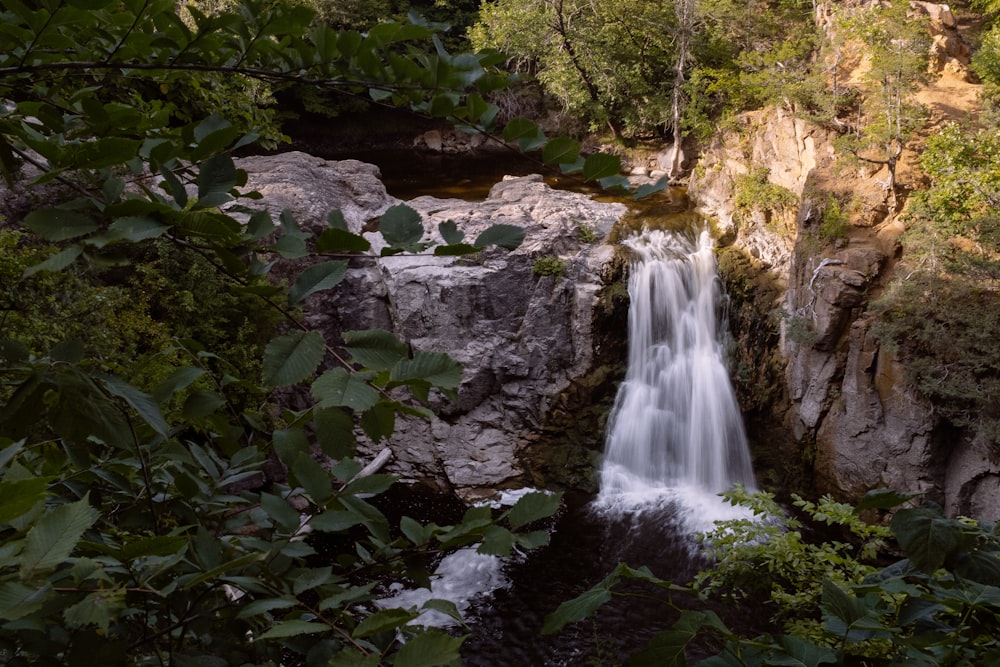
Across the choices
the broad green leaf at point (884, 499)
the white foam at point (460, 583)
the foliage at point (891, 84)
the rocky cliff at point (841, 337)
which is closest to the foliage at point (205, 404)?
the broad green leaf at point (884, 499)

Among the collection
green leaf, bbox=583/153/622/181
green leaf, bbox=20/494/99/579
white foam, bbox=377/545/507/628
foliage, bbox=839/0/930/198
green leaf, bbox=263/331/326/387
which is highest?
foliage, bbox=839/0/930/198

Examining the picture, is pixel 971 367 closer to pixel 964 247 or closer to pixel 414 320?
pixel 964 247

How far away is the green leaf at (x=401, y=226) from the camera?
1009mm

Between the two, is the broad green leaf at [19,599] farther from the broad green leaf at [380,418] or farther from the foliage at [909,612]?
the foliage at [909,612]

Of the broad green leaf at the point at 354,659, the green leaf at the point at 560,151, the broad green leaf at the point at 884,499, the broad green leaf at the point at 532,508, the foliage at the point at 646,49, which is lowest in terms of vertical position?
the broad green leaf at the point at 354,659

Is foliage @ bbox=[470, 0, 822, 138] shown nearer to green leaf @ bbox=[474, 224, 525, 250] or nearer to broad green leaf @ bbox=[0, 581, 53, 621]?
green leaf @ bbox=[474, 224, 525, 250]

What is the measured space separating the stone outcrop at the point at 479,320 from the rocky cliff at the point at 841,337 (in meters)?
2.72

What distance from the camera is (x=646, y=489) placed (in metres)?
8.93

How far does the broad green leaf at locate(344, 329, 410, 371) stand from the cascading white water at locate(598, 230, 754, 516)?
8.25 m

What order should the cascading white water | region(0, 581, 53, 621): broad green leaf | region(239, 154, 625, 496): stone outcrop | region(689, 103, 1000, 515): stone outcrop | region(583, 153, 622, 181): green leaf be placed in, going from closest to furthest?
region(0, 581, 53, 621): broad green leaf
region(583, 153, 622, 181): green leaf
region(689, 103, 1000, 515): stone outcrop
the cascading white water
region(239, 154, 625, 496): stone outcrop

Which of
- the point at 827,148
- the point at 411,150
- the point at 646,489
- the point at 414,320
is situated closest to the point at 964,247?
the point at 827,148

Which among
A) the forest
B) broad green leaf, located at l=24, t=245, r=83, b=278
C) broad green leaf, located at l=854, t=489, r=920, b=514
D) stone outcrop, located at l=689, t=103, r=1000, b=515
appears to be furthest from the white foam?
broad green leaf, located at l=24, t=245, r=83, b=278

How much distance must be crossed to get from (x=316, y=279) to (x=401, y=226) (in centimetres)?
17

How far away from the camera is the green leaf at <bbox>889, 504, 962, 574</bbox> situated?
3.46ft
